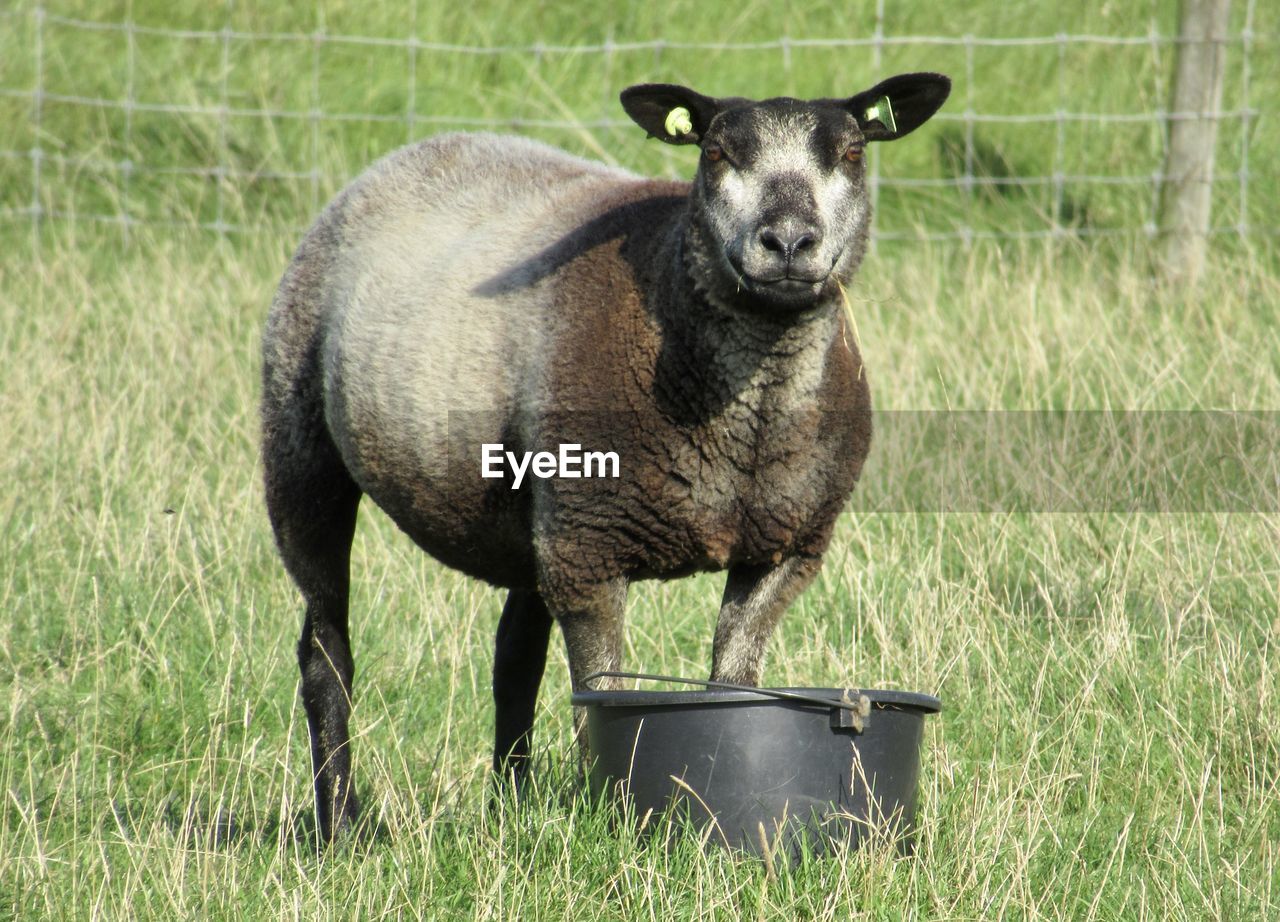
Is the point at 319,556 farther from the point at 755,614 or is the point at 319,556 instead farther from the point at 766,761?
the point at 766,761

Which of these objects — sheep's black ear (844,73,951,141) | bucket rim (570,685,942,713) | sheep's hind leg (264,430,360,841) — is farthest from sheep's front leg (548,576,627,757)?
sheep's black ear (844,73,951,141)

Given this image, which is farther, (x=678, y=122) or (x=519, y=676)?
(x=519, y=676)

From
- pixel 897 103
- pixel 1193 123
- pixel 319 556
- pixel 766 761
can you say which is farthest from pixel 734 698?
pixel 1193 123

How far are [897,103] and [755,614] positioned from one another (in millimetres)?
1360

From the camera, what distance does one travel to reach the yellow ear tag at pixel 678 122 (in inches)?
158

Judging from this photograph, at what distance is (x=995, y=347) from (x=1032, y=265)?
1.90 meters

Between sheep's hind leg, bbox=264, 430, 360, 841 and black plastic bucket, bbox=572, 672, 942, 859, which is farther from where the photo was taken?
sheep's hind leg, bbox=264, 430, 360, 841

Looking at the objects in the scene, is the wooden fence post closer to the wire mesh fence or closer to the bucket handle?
the wire mesh fence

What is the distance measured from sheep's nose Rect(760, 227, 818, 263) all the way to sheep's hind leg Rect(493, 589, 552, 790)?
1518 mm

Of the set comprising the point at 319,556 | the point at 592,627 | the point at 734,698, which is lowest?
the point at 734,698

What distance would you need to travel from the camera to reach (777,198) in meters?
3.63

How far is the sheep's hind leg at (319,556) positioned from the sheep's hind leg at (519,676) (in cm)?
43

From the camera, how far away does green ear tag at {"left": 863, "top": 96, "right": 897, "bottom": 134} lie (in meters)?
4.04

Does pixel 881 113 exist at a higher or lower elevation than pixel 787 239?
higher
